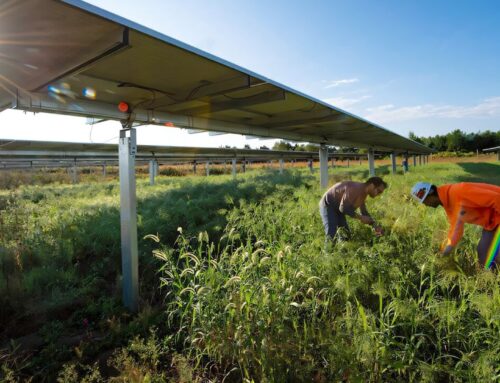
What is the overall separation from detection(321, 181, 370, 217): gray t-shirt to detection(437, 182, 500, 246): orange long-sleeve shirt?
1.08 metres

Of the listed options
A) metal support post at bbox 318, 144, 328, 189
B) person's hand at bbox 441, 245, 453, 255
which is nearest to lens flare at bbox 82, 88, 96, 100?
person's hand at bbox 441, 245, 453, 255

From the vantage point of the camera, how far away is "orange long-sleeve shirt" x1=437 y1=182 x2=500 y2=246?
3.57 m

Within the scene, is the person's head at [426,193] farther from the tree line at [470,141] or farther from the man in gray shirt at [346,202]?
the tree line at [470,141]

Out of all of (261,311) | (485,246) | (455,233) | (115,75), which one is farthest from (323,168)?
(261,311)

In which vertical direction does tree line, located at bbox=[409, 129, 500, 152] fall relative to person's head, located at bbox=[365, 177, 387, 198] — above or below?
above

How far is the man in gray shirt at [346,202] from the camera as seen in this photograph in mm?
4480

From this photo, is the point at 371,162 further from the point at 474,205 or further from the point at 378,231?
the point at 474,205

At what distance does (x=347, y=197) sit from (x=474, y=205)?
141 centimetres

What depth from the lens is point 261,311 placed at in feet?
8.34

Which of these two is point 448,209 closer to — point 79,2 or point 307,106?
point 307,106

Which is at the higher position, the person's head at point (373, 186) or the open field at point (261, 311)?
the person's head at point (373, 186)

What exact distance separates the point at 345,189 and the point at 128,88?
2982 mm

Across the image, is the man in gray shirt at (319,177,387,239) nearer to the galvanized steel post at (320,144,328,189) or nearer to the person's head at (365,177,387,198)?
the person's head at (365,177,387,198)

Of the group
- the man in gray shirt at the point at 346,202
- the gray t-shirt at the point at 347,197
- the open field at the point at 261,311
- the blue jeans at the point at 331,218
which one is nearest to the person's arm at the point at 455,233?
the open field at the point at 261,311
